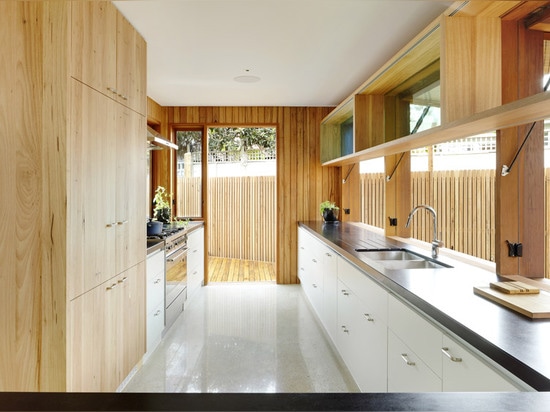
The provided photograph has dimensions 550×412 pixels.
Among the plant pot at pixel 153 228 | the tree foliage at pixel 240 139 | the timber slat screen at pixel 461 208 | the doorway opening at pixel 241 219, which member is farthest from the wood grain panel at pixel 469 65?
the tree foliage at pixel 240 139

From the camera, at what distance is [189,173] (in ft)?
17.9

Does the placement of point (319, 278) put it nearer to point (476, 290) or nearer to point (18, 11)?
point (476, 290)

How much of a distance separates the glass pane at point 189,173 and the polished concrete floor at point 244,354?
156 cm

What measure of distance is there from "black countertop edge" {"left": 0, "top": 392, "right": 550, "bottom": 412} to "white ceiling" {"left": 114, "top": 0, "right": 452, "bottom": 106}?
2.32m

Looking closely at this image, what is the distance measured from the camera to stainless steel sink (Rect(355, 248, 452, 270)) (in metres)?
2.43

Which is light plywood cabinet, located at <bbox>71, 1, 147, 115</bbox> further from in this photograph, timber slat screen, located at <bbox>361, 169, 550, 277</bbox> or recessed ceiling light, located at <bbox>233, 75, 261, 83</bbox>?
timber slat screen, located at <bbox>361, 169, 550, 277</bbox>

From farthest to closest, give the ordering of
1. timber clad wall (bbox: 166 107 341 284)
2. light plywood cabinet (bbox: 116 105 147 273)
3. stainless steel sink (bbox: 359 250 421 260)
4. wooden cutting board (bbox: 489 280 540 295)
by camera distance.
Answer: timber clad wall (bbox: 166 107 341 284), stainless steel sink (bbox: 359 250 421 260), light plywood cabinet (bbox: 116 105 147 273), wooden cutting board (bbox: 489 280 540 295)

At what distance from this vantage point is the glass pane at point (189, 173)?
545 cm

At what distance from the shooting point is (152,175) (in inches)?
207

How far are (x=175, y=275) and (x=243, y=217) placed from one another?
3.80 meters

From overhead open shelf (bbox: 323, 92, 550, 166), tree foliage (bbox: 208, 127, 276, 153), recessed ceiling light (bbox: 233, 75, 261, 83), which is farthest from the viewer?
tree foliage (bbox: 208, 127, 276, 153)

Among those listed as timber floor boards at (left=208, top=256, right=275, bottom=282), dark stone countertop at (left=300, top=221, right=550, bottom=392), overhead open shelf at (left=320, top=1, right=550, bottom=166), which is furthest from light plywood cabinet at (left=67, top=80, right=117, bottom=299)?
timber floor boards at (left=208, top=256, right=275, bottom=282)

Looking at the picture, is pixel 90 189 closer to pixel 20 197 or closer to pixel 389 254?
pixel 20 197

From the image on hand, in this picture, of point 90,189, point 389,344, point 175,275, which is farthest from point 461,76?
point 175,275
